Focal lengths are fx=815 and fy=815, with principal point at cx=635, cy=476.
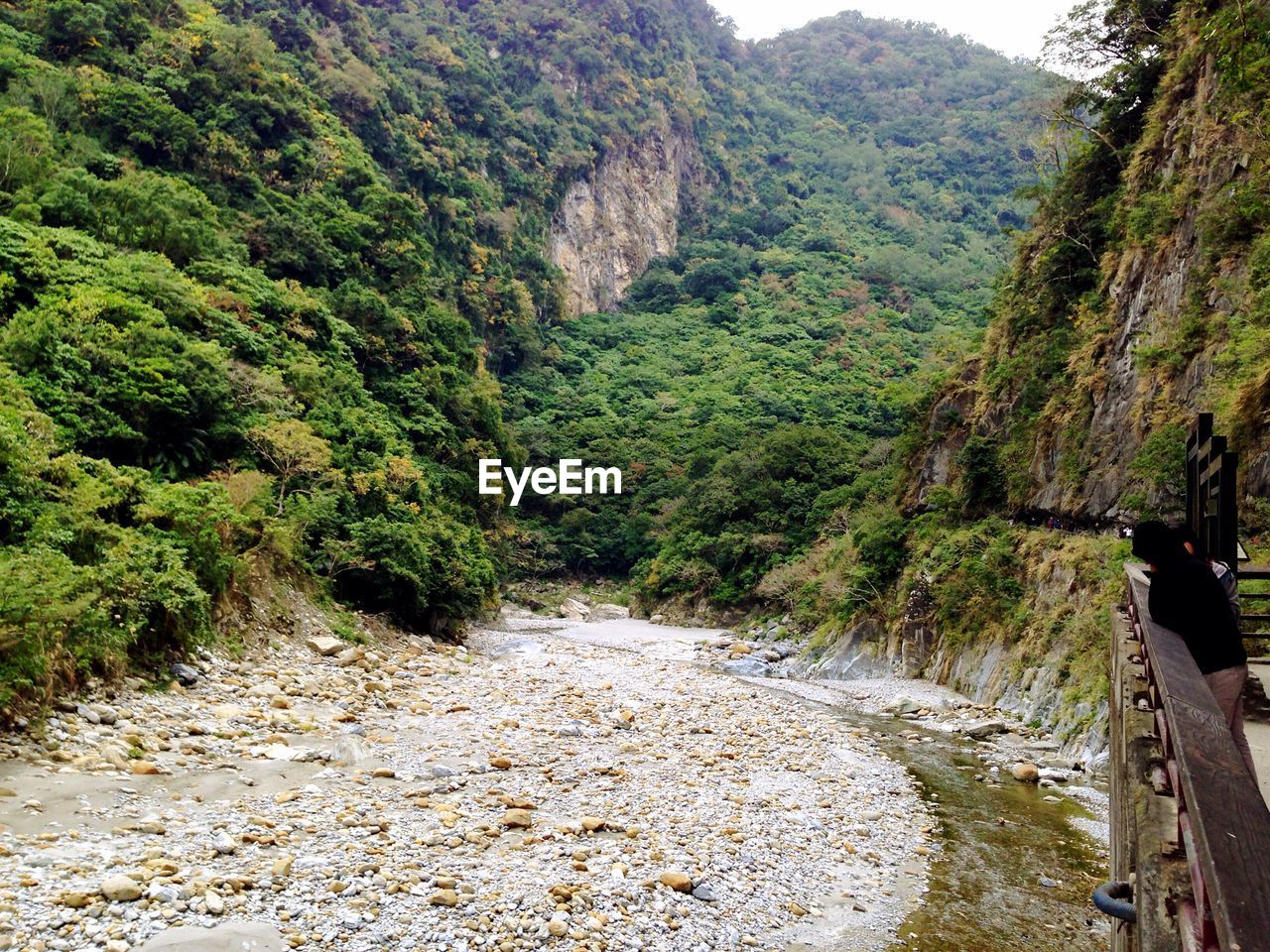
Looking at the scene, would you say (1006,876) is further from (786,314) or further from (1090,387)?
(786,314)

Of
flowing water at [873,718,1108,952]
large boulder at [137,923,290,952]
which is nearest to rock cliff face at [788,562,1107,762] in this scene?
flowing water at [873,718,1108,952]

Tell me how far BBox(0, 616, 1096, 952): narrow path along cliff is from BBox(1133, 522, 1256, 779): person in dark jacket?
192 inches

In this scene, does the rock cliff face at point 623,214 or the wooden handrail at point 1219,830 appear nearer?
the wooden handrail at point 1219,830

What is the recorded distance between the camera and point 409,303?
40188 mm

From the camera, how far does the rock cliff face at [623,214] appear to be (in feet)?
285

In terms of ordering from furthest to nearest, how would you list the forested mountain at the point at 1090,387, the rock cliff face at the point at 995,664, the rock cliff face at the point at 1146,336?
the rock cliff face at the point at 1146,336
the forested mountain at the point at 1090,387
the rock cliff face at the point at 995,664

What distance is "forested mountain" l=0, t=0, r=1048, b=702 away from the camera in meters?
17.2

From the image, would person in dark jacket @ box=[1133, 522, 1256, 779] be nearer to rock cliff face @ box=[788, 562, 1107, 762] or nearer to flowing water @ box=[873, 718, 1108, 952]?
flowing water @ box=[873, 718, 1108, 952]

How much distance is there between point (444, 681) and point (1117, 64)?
2659 centimetres

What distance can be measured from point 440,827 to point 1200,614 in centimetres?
792

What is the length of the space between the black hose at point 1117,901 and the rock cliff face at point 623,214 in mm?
82536

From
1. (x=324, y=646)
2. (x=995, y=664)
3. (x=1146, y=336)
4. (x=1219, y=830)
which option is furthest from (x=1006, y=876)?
(x=324, y=646)

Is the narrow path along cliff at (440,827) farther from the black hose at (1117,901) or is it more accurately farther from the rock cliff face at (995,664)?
the black hose at (1117,901)
